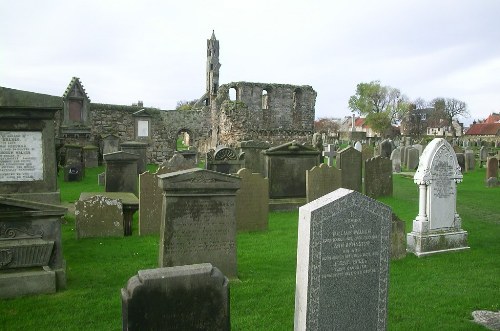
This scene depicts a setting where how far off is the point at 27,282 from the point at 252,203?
481 centimetres

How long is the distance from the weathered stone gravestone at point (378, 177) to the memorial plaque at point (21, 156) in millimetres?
9018

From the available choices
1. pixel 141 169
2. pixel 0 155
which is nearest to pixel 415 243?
pixel 0 155

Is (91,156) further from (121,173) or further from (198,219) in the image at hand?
(198,219)

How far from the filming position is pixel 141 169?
695 inches

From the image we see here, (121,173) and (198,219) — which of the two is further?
(121,173)

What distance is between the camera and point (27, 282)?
219 inches

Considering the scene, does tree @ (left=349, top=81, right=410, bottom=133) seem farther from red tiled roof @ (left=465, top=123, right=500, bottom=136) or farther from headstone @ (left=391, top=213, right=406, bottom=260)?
headstone @ (left=391, top=213, right=406, bottom=260)

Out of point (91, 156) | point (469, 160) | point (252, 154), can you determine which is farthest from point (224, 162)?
point (469, 160)

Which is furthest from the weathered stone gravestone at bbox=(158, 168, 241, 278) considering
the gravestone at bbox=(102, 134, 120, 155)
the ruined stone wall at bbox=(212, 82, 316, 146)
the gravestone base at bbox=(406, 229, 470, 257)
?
the ruined stone wall at bbox=(212, 82, 316, 146)

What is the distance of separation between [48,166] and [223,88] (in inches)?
1153

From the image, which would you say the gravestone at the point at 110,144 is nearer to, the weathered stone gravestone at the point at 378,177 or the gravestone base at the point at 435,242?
the weathered stone gravestone at the point at 378,177

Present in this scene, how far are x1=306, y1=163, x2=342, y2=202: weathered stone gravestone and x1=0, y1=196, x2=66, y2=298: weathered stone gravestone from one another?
261 inches

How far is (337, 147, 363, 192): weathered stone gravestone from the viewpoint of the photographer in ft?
44.4

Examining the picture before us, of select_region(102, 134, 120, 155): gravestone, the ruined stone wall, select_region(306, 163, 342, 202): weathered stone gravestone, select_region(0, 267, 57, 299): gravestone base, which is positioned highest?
the ruined stone wall
